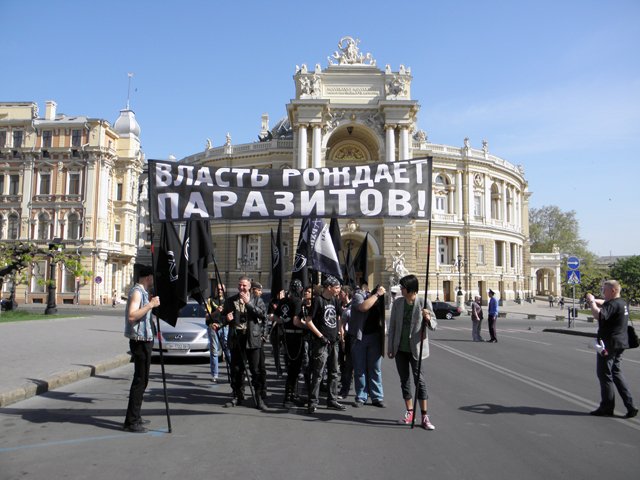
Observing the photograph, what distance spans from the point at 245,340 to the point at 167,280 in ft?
4.82

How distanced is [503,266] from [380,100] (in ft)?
84.1

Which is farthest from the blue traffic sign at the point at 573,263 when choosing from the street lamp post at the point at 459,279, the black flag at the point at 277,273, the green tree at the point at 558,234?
the green tree at the point at 558,234

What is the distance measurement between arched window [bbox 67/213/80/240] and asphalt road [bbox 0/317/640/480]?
43.8 metres

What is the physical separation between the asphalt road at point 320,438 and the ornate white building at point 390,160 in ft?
123

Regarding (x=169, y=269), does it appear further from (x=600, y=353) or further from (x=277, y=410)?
(x=600, y=353)

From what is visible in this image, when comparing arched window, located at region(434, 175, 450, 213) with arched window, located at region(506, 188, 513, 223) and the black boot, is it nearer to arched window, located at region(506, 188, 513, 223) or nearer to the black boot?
arched window, located at region(506, 188, 513, 223)

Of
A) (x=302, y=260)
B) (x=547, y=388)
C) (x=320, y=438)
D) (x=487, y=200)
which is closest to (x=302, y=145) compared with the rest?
(x=487, y=200)

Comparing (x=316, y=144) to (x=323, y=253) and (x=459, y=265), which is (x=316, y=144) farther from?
(x=323, y=253)

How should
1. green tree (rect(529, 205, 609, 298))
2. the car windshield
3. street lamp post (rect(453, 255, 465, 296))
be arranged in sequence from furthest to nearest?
green tree (rect(529, 205, 609, 298)), street lamp post (rect(453, 255, 465, 296)), the car windshield

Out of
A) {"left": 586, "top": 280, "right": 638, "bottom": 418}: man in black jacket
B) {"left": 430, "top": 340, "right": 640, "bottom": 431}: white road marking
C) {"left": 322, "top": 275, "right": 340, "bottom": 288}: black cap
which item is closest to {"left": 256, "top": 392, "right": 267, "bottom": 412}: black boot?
{"left": 322, "top": 275, "right": 340, "bottom": 288}: black cap

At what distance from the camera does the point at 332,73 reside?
4788 centimetres

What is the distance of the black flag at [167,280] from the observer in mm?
6840

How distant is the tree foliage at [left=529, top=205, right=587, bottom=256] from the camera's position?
282 feet

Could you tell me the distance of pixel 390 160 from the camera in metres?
45.8
